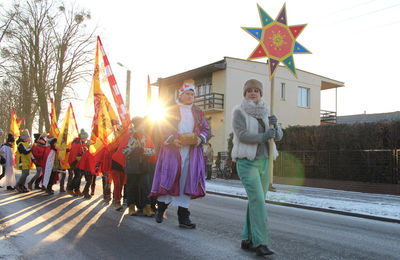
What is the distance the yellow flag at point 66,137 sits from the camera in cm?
1097

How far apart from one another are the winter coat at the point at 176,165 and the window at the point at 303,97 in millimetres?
28019

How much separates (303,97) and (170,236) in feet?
97.0

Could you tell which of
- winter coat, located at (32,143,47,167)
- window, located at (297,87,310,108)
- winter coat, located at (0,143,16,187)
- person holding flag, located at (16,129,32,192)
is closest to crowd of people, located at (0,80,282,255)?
winter coat, located at (32,143,47,167)

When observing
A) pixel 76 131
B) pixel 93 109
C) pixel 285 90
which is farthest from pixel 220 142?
pixel 93 109

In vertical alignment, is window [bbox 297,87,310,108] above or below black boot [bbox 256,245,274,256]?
above

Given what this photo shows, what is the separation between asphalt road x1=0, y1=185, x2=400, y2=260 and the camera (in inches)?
168

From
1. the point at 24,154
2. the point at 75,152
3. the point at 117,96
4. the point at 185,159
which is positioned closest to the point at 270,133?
the point at 185,159

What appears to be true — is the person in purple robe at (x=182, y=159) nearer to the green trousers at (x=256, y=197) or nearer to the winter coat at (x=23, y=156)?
the green trousers at (x=256, y=197)

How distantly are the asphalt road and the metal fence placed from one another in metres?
6.74

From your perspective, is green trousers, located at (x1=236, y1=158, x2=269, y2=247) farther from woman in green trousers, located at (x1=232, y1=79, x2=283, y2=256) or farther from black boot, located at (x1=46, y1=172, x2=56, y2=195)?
black boot, located at (x1=46, y1=172, x2=56, y2=195)

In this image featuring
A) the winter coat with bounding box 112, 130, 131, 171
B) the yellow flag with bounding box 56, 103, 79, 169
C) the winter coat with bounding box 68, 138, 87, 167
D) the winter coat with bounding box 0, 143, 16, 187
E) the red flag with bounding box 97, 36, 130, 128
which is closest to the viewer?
the winter coat with bounding box 112, 130, 131, 171

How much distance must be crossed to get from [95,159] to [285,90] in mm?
25021

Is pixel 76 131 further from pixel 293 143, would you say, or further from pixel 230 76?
pixel 230 76

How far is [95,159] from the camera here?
8.54m
